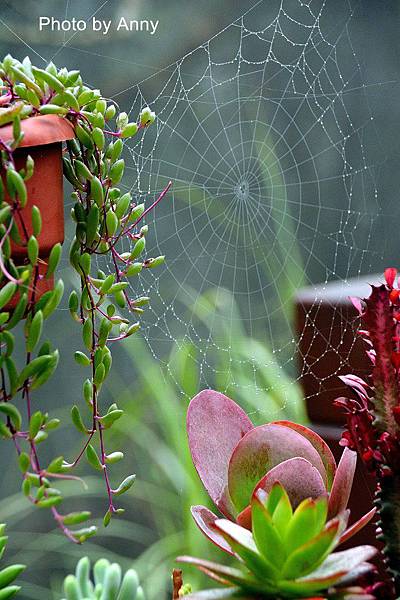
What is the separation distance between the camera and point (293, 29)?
1.30 m

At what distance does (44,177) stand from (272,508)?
25 cm

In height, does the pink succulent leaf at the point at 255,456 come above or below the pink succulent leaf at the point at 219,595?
above

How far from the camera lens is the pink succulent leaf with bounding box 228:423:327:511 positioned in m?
0.52

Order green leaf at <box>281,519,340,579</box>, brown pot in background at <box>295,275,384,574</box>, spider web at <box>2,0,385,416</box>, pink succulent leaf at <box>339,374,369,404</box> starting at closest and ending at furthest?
green leaf at <box>281,519,340,579</box>, pink succulent leaf at <box>339,374,369,404</box>, brown pot in background at <box>295,275,384,574</box>, spider web at <box>2,0,385,416</box>

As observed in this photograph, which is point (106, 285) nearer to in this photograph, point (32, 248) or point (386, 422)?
point (32, 248)

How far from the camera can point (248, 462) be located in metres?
0.52

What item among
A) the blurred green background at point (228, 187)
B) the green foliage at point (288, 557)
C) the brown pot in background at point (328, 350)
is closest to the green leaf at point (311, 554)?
the green foliage at point (288, 557)

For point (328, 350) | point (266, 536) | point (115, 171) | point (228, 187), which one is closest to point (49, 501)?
point (266, 536)

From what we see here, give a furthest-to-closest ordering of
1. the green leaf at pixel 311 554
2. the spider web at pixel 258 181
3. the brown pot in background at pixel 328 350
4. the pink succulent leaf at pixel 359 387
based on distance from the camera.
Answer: the spider web at pixel 258 181, the brown pot in background at pixel 328 350, the pink succulent leaf at pixel 359 387, the green leaf at pixel 311 554

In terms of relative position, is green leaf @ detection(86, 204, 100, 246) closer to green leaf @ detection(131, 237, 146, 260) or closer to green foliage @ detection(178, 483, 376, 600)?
green leaf @ detection(131, 237, 146, 260)

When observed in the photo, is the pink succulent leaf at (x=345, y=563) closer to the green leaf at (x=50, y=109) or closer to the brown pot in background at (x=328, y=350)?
the green leaf at (x=50, y=109)

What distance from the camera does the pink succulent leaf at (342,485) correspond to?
1.65 ft

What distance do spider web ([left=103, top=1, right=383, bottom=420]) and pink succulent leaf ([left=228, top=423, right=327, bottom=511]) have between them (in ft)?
2.42

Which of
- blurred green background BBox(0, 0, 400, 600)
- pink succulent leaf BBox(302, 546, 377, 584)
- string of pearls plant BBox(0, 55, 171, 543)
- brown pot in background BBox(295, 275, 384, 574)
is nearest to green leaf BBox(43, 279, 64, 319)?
string of pearls plant BBox(0, 55, 171, 543)
